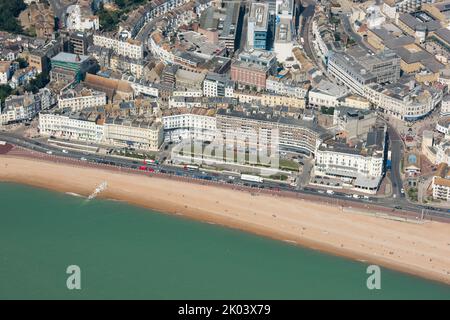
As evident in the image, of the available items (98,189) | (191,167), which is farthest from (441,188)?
(98,189)

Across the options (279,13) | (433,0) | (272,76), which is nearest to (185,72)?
(272,76)

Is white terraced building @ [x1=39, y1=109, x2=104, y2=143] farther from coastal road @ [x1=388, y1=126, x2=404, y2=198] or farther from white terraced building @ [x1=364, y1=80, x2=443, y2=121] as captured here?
white terraced building @ [x1=364, y1=80, x2=443, y2=121]

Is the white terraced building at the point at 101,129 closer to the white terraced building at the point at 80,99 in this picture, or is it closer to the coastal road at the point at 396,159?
the white terraced building at the point at 80,99

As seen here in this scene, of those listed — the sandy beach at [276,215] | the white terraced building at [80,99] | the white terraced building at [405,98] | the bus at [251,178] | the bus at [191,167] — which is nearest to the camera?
the sandy beach at [276,215]

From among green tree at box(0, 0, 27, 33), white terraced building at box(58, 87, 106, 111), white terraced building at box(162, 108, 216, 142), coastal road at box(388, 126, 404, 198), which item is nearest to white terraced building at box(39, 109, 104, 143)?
white terraced building at box(58, 87, 106, 111)

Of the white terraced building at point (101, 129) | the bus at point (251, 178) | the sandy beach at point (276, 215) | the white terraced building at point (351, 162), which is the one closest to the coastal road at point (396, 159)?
the white terraced building at point (351, 162)
